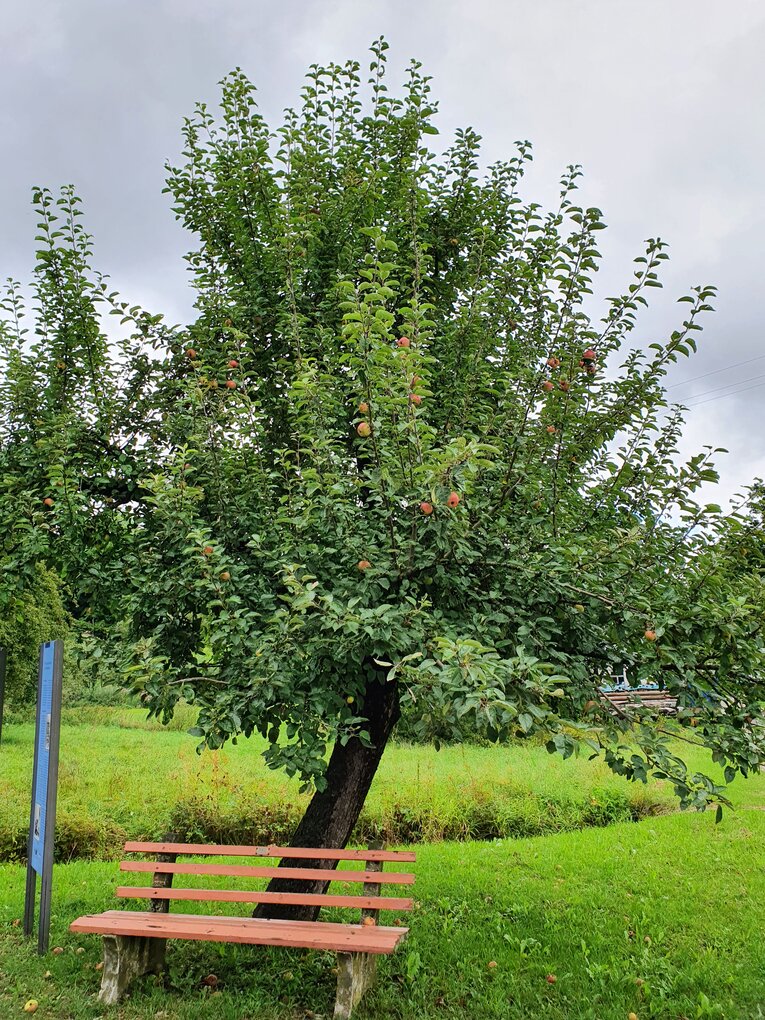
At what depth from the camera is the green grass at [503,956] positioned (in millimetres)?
4117

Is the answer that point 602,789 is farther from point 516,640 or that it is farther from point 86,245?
point 86,245

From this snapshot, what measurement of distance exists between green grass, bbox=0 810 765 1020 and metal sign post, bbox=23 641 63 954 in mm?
431

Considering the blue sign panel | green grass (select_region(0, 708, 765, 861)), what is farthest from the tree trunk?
green grass (select_region(0, 708, 765, 861))

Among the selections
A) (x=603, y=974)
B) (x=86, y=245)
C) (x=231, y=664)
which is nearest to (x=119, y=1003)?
(x=231, y=664)

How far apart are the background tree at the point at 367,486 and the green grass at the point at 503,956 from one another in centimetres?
94

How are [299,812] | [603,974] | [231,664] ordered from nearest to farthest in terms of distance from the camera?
1. [231,664]
2. [603,974]
3. [299,812]

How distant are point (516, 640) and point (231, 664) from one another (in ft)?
4.59

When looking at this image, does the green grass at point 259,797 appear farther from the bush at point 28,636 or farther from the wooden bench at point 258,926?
the wooden bench at point 258,926

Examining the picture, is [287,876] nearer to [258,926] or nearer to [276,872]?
[276,872]

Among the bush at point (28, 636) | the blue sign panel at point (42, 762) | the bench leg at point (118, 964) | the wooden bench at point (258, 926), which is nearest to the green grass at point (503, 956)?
the bench leg at point (118, 964)

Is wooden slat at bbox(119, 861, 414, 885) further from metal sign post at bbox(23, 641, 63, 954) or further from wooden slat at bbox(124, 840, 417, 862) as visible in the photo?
metal sign post at bbox(23, 641, 63, 954)

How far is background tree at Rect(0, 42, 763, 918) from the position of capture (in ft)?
11.4

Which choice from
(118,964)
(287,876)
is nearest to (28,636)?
(118,964)

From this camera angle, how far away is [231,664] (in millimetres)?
3801
